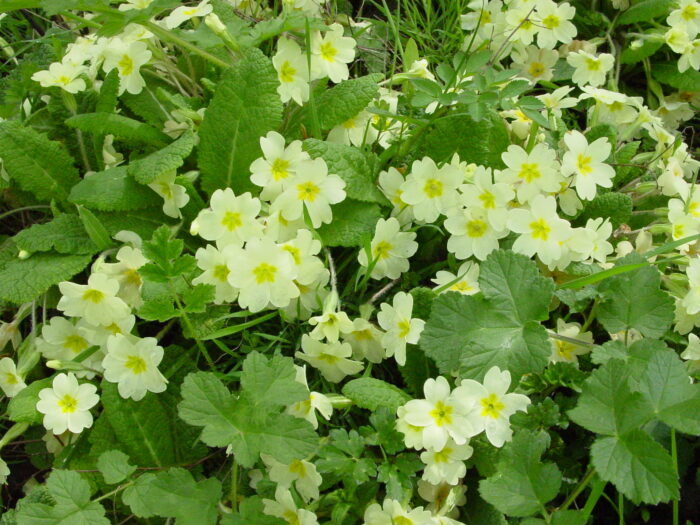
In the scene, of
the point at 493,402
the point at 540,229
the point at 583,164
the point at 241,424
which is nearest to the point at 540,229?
the point at 540,229

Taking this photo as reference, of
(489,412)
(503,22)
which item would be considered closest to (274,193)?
(489,412)

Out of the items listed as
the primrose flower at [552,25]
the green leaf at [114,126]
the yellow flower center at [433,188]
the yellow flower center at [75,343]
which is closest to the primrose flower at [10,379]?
the yellow flower center at [75,343]

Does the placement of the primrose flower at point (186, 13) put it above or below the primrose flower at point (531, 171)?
above

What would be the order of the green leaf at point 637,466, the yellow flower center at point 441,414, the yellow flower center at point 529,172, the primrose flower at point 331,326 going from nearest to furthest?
1. the green leaf at point 637,466
2. the yellow flower center at point 441,414
3. the primrose flower at point 331,326
4. the yellow flower center at point 529,172

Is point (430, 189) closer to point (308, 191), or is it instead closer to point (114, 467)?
point (308, 191)

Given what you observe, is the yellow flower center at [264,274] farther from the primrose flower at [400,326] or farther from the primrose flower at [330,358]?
the primrose flower at [400,326]

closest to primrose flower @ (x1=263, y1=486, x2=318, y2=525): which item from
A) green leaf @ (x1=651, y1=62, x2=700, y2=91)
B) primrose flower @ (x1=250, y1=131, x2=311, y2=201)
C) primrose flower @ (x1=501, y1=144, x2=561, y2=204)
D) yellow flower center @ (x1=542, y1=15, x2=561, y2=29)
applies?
primrose flower @ (x1=250, y1=131, x2=311, y2=201)

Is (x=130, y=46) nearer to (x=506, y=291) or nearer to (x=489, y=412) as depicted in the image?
(x=506, y=291)
